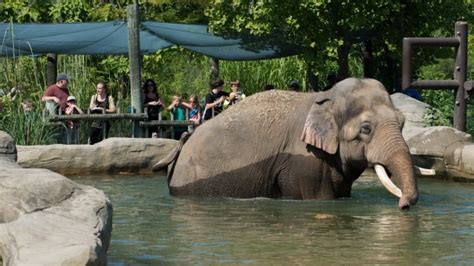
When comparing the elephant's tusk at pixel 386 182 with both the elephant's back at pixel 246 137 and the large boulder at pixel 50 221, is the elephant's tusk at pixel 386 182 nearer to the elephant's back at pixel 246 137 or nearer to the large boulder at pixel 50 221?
the elephant's back at pixel 246 137

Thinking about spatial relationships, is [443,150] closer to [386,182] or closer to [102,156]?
[386,182]

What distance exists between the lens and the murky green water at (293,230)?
411 inches

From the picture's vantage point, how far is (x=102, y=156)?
18.1m

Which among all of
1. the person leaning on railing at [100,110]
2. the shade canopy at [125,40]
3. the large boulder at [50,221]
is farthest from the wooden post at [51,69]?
the large boulder at [50,221]

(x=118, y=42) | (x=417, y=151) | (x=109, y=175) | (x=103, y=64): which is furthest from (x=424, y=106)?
(x=103, y=64)

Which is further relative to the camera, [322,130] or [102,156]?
[102,156]

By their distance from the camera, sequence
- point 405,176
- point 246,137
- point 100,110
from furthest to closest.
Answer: point 100,110 < point 246,137 < point 405,176

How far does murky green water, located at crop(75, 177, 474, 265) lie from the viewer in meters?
10.4

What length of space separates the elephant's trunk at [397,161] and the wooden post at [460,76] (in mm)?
5921

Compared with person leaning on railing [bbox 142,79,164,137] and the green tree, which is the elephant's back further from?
the green tree

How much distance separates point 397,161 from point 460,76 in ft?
22.2

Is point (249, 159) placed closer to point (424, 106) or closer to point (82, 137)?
point (424, 106)

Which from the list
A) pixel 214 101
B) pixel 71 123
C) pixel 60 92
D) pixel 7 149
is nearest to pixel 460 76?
pixel 214 101

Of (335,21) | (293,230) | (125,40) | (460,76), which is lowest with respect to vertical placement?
(293,230)
